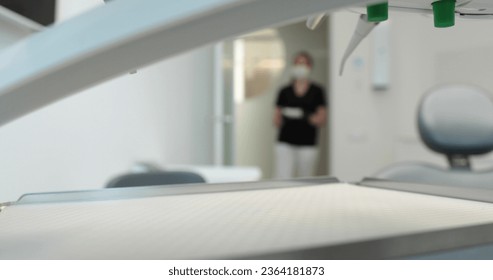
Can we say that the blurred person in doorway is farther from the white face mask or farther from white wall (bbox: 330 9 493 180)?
white wall (bbox: 330 9 493 180)

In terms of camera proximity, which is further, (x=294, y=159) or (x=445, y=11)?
(x=294, y=159)

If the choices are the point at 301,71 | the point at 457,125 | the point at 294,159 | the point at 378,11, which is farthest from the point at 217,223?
the point at 294,159

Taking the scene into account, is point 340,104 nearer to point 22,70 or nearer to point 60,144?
point 60,144

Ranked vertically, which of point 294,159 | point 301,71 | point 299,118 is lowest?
point 294,159

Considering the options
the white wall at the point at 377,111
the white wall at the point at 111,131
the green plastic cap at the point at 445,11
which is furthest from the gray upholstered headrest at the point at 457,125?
the white wall at the point at 377,111

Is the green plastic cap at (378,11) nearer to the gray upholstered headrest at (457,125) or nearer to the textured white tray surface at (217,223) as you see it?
the textured white tray surface at (217,223)

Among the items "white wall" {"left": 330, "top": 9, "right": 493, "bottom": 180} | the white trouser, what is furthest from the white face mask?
the white trouser

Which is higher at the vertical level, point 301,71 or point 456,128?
point 301,71

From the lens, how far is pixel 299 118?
120 inches

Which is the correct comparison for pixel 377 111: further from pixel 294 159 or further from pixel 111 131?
pixel 111 131

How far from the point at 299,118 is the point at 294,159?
1.07 ft

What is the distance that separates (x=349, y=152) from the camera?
307 centimetres
